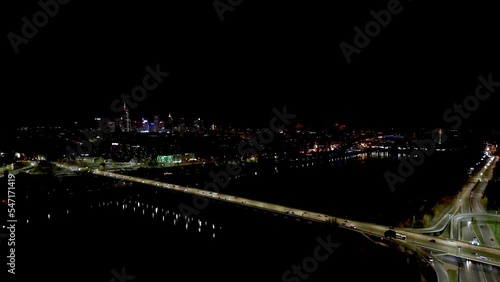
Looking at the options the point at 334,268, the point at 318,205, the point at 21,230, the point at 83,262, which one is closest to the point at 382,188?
the point at 318,205

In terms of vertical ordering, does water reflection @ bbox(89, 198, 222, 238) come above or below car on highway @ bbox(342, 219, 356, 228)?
below

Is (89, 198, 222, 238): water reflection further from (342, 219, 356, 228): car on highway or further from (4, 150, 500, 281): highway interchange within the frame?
(342, 219, 356, 228): car on highway

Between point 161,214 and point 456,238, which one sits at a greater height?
point 456,238


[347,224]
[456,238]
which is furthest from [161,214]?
[456,238]

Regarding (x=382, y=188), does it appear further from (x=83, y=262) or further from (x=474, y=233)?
(x=83, y=262)

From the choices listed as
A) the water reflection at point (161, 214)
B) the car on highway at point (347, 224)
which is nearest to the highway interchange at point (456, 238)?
the car on highway at point (347, 224)

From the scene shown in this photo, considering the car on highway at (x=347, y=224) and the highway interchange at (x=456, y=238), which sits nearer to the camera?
the highway interchange at (x=456, y=238)

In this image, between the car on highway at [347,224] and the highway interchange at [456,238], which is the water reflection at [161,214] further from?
the car on highway at [347,224]

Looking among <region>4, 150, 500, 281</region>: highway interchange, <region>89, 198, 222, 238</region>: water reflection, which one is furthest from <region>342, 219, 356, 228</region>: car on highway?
<region>89, 198, 222, 238</region>: water reflection

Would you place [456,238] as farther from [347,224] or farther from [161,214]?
[161,214]

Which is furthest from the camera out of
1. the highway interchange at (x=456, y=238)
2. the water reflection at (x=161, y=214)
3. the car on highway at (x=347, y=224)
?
the water reflection at (x=161, y=214)

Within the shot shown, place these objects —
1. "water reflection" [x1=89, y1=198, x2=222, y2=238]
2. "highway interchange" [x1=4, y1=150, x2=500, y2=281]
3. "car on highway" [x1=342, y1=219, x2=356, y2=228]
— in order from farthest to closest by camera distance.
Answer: "water reflection" [x1=89, y1=198, x2=222, y2=238]
"car on highway" [x1=342, y1=219, x2=356, y2=228]
"highway interchange" [x1=4, y1=150, x2=500, y2=281]

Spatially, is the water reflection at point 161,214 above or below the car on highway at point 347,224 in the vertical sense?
below

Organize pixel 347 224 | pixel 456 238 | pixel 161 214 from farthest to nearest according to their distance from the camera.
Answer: pixel 161 214
pixel 347 224
pixel 456 238
